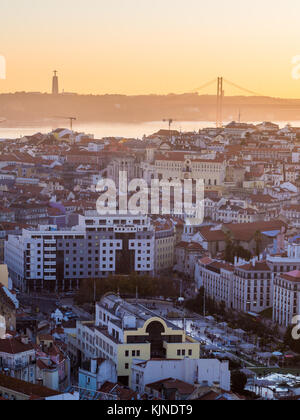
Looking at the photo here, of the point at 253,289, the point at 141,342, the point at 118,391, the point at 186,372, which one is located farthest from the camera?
the point at 253,289

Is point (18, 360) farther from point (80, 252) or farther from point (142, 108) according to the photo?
point (142, 108)

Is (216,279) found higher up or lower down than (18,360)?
lower down

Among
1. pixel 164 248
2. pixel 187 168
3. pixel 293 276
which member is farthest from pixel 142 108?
pixel 293 276

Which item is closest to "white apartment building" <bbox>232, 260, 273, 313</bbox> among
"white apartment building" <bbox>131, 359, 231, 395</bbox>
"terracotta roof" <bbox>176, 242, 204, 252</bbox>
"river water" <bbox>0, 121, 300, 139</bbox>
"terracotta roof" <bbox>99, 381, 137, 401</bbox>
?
"terracotta roof" <bbox>176, 242, 204, 252</bbox>

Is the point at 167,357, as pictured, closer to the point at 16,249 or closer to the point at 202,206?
the point at 16,249

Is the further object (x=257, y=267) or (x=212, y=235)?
(x=212, y=235)

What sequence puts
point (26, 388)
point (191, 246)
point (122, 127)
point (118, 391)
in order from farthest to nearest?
point (122, 127) < point (191, 246) < point (118, 391) < point (26, 388)

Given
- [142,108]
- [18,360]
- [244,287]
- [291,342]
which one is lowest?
[291,342]

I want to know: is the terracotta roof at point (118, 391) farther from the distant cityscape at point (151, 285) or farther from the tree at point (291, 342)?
the tree at point (291, 342)
